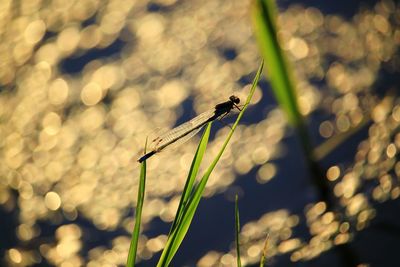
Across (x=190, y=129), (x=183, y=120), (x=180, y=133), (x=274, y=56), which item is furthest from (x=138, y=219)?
(x=183, y=120)

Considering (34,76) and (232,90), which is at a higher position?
(34,76)

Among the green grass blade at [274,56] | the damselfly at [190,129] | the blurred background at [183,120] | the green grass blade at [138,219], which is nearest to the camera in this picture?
the green grass blade at [274,56]

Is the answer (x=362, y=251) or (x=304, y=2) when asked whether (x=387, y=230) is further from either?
(x=304, y=2)

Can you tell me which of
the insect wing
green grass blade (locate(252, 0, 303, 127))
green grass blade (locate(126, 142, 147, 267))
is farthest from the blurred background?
green grass blade (locate(252, 0, 303, 127))

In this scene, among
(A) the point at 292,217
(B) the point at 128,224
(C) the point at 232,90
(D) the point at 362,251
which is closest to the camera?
(D) the point at 362,251

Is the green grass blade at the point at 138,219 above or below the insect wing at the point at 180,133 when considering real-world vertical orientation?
below

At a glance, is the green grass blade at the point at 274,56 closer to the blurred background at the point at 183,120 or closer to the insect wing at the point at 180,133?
the insect wing at the point at 180,133

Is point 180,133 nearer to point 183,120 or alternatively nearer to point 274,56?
point 274,56

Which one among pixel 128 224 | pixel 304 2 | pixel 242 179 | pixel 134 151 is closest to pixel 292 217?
pixel 242 179

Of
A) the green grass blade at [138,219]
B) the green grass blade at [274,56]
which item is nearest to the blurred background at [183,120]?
the green grass blade at [138,219]
